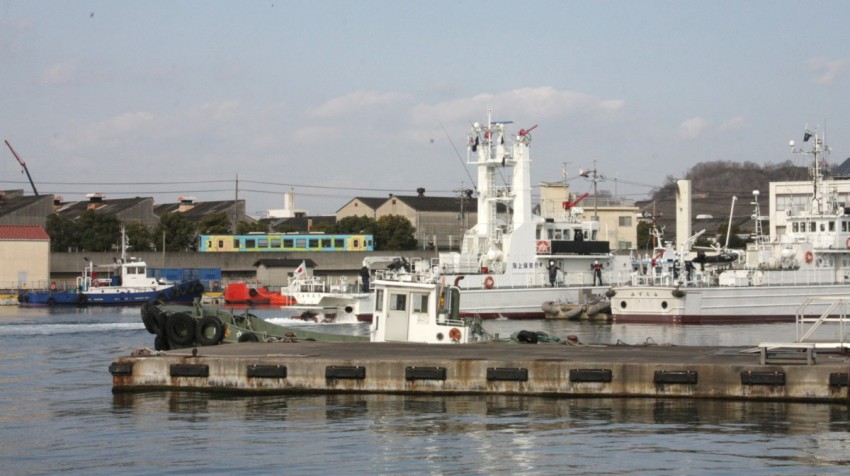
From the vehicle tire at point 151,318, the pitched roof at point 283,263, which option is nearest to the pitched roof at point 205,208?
the pitched roof at point 283,263

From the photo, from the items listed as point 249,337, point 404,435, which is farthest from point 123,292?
point 404,435

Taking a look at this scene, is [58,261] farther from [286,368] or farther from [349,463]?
[349,463]

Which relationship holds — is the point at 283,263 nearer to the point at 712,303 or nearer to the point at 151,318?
the point at 712,303

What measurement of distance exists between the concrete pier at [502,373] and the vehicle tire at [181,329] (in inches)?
166

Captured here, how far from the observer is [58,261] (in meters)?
89.9

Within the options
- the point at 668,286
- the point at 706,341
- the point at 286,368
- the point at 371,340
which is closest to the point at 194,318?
the point at 371,340

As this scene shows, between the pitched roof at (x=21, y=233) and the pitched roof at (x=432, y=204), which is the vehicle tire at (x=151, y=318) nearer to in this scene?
the pitched roof at (x=21, y=233)

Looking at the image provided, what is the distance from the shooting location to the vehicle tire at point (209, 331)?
29719 mm

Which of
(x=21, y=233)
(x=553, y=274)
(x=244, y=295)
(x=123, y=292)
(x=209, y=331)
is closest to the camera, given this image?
(x=209, y=331)

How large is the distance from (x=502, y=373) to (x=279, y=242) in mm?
75306

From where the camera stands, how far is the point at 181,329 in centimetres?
2972

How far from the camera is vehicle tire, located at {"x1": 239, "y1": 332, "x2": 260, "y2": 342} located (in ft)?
97.1

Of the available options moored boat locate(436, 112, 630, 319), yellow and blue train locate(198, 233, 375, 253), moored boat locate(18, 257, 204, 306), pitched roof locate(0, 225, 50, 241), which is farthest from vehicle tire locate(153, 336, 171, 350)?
yellow and blue train locate(198, 233, 375, 253)

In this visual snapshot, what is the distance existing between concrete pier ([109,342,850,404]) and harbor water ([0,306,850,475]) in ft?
1.04
